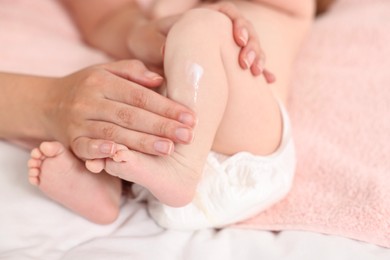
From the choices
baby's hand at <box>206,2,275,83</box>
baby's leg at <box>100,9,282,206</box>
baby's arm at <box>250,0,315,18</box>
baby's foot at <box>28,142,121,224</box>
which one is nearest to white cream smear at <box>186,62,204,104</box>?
baby's leg at <box>100,9,282,206</box>

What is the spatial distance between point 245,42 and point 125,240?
1.19 feet

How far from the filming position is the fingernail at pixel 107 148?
26.8 inches

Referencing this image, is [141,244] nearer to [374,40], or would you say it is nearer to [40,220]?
[40,220]

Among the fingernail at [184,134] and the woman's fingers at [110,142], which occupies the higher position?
the fingernail at [184,134]

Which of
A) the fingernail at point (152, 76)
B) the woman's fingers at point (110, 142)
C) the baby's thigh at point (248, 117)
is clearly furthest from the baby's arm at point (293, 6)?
the woman's fingers at point (110, 142)

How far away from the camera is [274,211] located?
0.84 metres

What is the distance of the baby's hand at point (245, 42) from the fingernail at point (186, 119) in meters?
0.15

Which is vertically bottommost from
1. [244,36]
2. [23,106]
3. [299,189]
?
[299,189]

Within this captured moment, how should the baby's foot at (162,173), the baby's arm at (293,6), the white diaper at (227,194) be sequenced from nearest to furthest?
the baby's foot at (162,173), the white diaper at (227,194), the baby's arm at (293,6)

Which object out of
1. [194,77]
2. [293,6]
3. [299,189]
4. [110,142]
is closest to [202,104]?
[194,77]

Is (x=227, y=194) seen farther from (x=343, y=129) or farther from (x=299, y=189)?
(x=343, y=129)

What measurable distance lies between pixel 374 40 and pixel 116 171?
733mm

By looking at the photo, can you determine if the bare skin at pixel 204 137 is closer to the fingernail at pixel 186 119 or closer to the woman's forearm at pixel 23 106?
the fingernail at pixel 186 119

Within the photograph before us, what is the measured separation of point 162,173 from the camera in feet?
2.31
